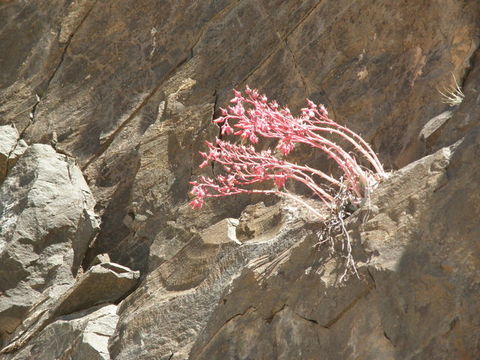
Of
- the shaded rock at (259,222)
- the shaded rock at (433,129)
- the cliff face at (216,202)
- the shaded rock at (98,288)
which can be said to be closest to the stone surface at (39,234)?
the cliff face at (216,202)

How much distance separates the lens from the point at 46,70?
9109mm

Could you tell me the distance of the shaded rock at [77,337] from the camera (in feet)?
21.8

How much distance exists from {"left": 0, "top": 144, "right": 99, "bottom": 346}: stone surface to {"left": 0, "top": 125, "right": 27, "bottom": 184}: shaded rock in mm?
424

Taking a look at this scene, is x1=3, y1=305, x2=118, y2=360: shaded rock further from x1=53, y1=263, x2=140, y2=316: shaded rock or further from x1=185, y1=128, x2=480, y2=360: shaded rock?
x1=185, y1=128, x2=480, y2=360: shaded rock

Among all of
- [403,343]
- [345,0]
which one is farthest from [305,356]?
[345,0]

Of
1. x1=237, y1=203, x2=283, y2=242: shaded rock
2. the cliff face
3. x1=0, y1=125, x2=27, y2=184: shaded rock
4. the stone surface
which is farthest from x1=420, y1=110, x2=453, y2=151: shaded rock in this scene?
x1=0, y1=125, x2=27, y2=184: shaded rock

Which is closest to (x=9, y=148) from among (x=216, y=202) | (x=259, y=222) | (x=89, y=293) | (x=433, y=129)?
(x=89, y=293)

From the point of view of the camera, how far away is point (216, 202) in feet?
23.4

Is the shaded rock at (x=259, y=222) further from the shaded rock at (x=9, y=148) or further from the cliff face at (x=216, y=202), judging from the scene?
the shaded rock at (x=9, y=148)

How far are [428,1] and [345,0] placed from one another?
2.36 feet

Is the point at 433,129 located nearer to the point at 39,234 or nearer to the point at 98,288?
the point at 98,288

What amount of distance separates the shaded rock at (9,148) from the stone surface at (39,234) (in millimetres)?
424

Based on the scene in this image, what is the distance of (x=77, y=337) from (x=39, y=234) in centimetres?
117

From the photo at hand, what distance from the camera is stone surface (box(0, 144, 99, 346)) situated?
296 inches
